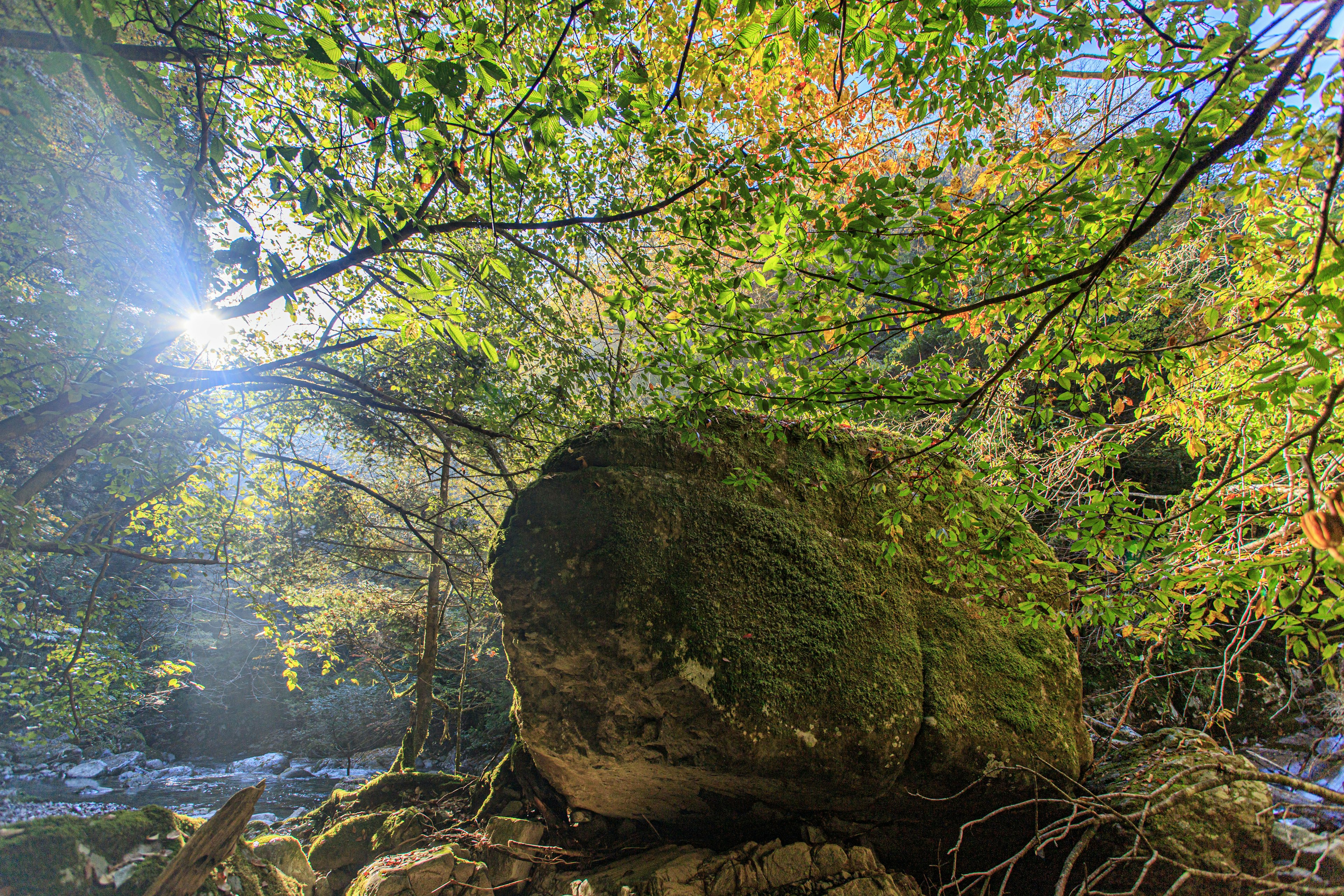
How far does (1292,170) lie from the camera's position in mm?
1737

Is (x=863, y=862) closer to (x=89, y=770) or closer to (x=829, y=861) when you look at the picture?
(x=829, y=861)

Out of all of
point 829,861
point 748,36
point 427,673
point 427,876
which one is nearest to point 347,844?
point 427,876

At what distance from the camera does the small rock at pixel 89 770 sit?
9.80 m

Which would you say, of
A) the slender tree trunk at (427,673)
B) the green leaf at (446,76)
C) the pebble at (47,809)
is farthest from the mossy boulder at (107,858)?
the pebble at (47,809)

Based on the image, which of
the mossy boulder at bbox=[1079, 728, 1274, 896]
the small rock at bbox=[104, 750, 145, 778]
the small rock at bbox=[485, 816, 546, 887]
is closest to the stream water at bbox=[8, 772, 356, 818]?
the small rock at bbox=[104, 750, 145, 778]

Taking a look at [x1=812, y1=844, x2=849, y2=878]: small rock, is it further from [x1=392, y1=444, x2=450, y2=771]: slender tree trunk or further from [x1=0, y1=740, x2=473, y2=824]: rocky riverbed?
[x1=0, y1=740, x2=473, y2=824]: rocky riverbed

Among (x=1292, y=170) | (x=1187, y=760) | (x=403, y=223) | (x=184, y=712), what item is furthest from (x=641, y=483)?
(x=184, y=712)

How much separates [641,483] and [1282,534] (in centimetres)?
333

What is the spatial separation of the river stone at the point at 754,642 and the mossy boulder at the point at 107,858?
2409 mm

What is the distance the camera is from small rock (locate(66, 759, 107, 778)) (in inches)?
386

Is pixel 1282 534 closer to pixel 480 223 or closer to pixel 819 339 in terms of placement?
pixel 819 339

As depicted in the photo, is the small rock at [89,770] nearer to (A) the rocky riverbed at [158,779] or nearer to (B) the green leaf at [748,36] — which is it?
(A) the rocky riverbed at [158,779]

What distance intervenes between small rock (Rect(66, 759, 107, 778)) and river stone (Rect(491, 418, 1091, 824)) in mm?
13255

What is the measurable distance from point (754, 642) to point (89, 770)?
618 inches
